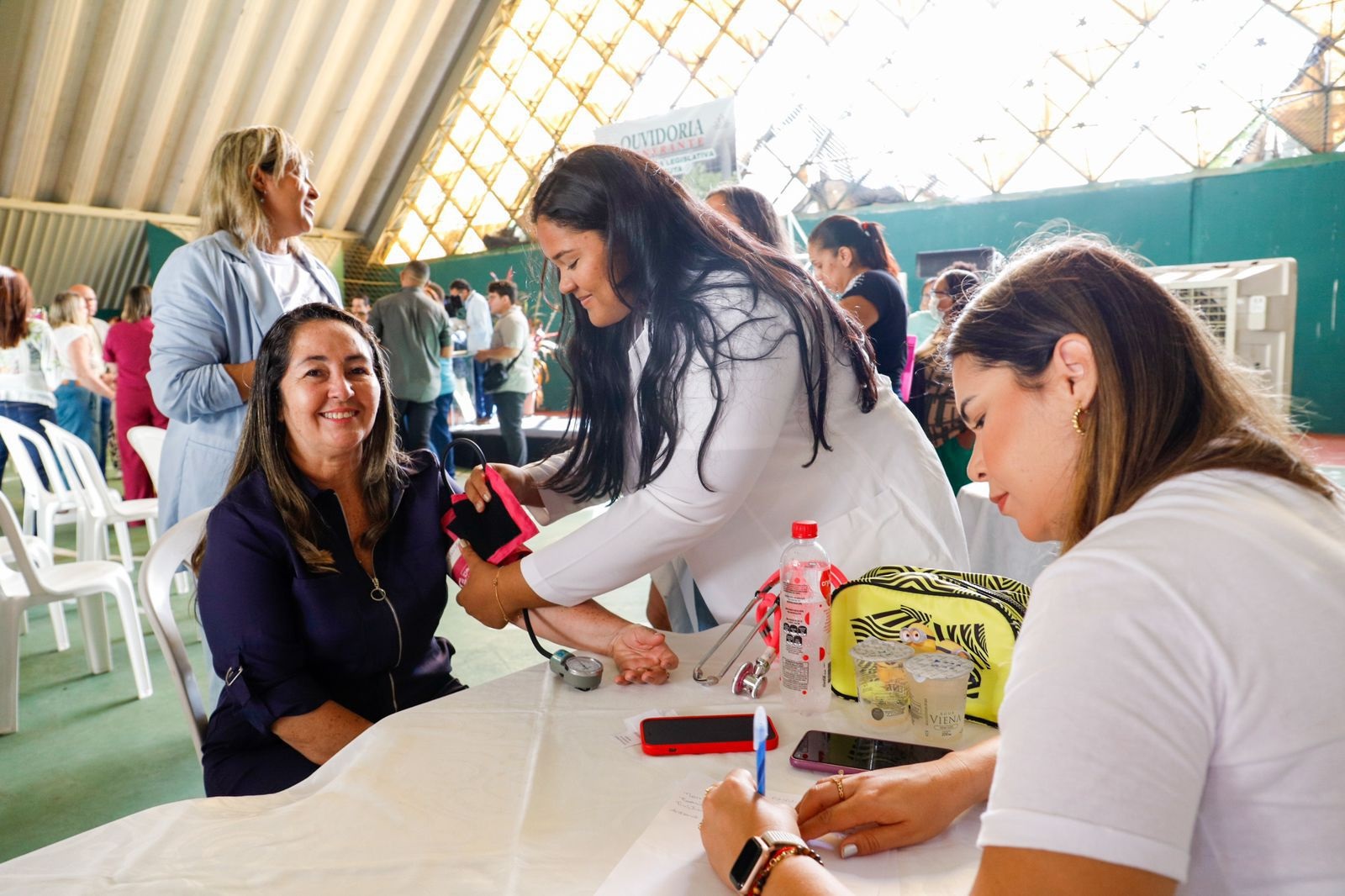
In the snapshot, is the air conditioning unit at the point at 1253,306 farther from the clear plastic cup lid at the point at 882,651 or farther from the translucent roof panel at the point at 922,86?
the clear plastic cup lid at the point at 882,651

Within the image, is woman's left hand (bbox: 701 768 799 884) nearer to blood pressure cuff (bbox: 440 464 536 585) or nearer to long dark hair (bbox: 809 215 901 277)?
blood pressure cuff (bbox: 440 464 536 585)

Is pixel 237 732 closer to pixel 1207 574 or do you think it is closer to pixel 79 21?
pixel 1207 574

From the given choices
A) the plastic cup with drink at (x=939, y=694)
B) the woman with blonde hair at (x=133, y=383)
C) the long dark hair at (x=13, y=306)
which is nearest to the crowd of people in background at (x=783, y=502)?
the plastic cup with drink at (x=939, y=694)

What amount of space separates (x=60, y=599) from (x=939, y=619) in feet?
9.14

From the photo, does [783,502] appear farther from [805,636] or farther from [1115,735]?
[1115,735]

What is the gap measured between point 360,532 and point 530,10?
1115cm

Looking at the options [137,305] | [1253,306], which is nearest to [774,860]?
[1253,306]

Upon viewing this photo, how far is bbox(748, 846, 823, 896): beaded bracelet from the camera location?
701 millimetres

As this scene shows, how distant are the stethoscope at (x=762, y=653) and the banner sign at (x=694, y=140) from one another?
14.8ft

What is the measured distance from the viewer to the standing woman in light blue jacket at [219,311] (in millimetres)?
1994

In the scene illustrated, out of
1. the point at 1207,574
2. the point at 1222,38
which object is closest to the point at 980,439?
the point at 1207,574

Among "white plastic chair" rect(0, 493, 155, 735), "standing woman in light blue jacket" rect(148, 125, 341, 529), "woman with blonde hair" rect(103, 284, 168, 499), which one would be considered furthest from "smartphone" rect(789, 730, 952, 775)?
"woman with blonde hair" rect(103, 284, 168, 499)

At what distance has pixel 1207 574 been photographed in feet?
1.66

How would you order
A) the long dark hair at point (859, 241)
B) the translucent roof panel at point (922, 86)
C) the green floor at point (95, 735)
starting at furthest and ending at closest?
the translucent roof panel at point (922, 86), the long dark hair at point (859, 241), the green floor at point (95, 735)
